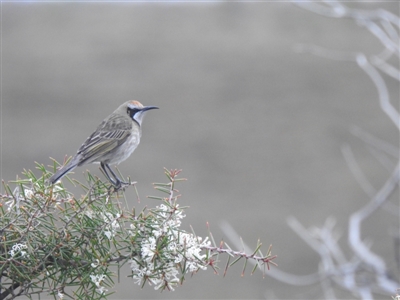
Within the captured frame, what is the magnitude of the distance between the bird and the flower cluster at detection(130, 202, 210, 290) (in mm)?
2357

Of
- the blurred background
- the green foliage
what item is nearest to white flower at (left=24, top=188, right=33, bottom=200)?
the green foliage

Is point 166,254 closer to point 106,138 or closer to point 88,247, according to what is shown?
point 88,247

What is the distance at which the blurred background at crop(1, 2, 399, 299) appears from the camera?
16.5m

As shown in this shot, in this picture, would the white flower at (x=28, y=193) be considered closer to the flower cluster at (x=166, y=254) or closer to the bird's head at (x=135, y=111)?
the flower cluster at (x=166, y=254)

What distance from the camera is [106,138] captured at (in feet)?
17.8

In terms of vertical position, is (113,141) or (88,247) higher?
(113,141)

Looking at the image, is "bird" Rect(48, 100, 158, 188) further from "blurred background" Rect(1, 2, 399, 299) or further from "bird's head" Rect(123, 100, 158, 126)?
"blurred background" Rect(1, 2, 399, 299)

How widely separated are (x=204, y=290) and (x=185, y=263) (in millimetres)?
10682

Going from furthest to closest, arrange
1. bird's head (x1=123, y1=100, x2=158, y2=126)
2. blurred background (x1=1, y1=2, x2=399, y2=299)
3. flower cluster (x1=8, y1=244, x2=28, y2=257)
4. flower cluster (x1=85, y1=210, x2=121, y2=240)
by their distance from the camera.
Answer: blurred background (x1=1, y1=2, x2=399, y2=299) < bird's head (x1=123, y1=100, x2=158, y2=126) < flower cluster (x1=85, y1=210, x2=121, y2=240) < flower cluster (x1=8, y1=244, x2=28, y2=257)

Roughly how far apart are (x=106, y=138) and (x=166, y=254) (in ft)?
9.73

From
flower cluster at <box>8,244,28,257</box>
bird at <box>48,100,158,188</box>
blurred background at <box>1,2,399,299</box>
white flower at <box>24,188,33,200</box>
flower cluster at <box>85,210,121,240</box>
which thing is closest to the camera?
flower cluster at <box>8,244,28,257</box>

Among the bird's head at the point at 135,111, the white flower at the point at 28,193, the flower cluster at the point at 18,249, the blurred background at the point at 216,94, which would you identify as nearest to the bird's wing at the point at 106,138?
the bird's head at the point at 135,111

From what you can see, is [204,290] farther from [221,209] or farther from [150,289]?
[221,209]

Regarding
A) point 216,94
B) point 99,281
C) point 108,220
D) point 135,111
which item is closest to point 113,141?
point 135,111
